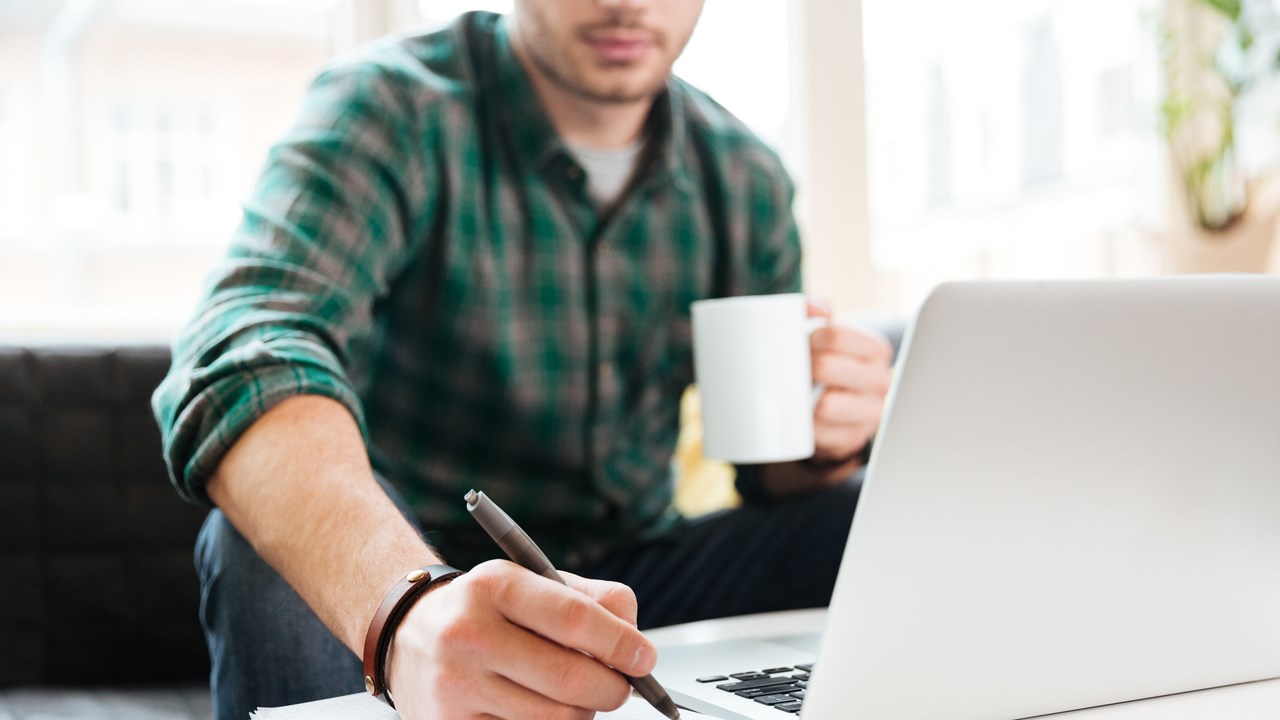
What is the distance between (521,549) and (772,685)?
0.57 feet

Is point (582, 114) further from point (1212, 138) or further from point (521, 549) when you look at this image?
point (1212, 138)

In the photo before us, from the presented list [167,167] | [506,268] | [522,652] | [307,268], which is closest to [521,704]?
[522,652]

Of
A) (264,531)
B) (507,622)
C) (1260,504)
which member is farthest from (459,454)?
(1260,504)

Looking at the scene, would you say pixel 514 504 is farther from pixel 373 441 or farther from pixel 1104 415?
pixel 1104 415

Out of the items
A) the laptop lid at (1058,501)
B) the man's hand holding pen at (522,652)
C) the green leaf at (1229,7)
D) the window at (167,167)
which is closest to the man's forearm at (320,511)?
the man's hand holding pen at (522,652)

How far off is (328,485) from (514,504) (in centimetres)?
55

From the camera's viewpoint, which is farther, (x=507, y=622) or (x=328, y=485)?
(x=328, y=485)

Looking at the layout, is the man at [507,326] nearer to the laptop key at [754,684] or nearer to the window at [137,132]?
the laptop key at [754,684]

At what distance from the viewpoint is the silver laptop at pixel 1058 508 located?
0.46 meters

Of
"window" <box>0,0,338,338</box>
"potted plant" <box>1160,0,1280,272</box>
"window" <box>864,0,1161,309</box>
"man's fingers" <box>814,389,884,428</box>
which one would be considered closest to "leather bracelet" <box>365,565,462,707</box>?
"man's fingers" <box>814,389,884,428</box>

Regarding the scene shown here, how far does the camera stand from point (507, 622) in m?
0.51

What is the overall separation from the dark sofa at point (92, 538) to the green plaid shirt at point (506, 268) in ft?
1.24

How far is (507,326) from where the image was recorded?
120 cm

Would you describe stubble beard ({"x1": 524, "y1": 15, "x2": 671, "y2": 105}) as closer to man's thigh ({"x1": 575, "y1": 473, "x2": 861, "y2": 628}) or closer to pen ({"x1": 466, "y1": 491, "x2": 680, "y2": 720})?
man's thigh ({"x1": 575, "y1": 473, "x2": 861, "y2": 628})
